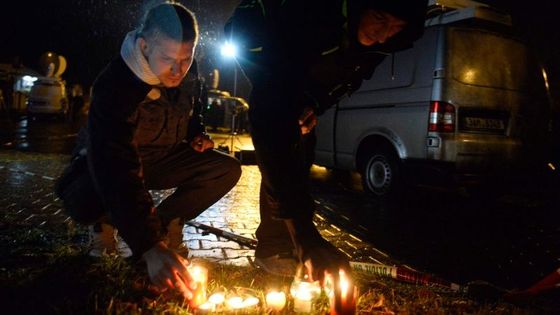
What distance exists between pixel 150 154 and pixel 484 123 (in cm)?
456

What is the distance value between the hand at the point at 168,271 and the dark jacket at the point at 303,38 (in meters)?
0.82

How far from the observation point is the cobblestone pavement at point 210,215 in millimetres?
3637

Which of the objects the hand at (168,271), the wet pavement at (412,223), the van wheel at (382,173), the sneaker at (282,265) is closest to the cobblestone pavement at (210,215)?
the wet pavement at (412,223)

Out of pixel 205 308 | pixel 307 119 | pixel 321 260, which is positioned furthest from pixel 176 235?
pixel 321 260

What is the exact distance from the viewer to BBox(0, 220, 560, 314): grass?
226cm

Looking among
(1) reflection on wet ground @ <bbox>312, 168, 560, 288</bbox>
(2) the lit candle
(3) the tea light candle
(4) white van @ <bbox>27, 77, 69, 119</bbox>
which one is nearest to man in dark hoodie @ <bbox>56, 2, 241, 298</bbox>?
(2) the lit candle

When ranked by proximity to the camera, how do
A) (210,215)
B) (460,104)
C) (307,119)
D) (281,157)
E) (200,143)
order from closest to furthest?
(281,157)
(307,119)
(200,143)
(210,215)
(460,104)

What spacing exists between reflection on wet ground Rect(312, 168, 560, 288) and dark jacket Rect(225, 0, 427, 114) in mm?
2009

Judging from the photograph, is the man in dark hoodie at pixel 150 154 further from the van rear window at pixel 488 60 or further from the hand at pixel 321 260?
the van rear window at pixel 488 60

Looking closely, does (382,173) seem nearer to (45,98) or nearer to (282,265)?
(282,265)

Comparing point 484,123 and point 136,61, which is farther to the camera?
→ point 484,123

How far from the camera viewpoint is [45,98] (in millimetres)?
22672

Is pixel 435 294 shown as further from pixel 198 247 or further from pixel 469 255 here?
pixel 198 247

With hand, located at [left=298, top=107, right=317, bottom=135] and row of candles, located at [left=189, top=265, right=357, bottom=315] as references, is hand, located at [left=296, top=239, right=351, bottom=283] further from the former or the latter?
hand, located at [left=298, top=107, right=317, bottom=135]
